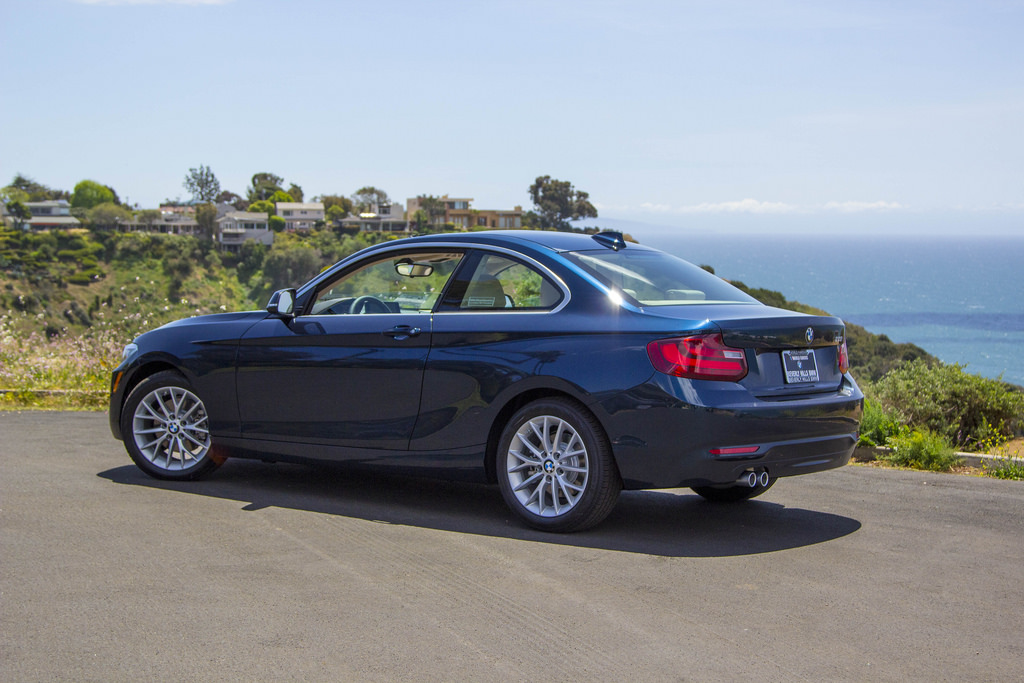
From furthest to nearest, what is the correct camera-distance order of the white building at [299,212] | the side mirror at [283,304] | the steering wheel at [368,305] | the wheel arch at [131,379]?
the white building at [299,212]
the wheel arch at [131,379]
the side mirror at [283,304]
the steering wheel at [368,305]

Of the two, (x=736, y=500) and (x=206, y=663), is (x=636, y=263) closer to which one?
(x=736, y=500)

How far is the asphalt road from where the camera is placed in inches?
147

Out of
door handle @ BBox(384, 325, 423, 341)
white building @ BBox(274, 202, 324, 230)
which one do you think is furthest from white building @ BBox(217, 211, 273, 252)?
door handle @ BBox(384, 325, 423, 341)

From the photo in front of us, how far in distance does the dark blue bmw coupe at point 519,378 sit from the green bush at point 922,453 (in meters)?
2.28

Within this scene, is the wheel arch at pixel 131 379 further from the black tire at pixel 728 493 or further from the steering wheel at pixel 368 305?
the black tire at pixel 728 493

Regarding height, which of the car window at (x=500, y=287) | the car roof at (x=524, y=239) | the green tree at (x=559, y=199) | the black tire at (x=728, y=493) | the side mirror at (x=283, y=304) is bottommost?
the black tire at (x=728, y=493)

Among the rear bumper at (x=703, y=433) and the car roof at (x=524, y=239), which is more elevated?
the car roof at (x=524, y=239)

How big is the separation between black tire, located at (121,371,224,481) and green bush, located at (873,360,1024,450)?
584cm

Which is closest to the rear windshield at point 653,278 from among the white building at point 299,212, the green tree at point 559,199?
the green tree at point 559,199

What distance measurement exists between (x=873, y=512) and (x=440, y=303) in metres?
2.94

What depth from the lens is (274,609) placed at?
14.1 ft

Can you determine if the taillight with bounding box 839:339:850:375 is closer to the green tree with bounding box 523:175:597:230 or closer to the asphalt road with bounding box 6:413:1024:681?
the asphalt road with bounding box 6:413:1024:681

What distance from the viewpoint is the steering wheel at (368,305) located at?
6.45m

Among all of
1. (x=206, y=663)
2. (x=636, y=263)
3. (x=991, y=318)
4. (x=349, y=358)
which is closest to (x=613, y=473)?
(x=636, y=263)
